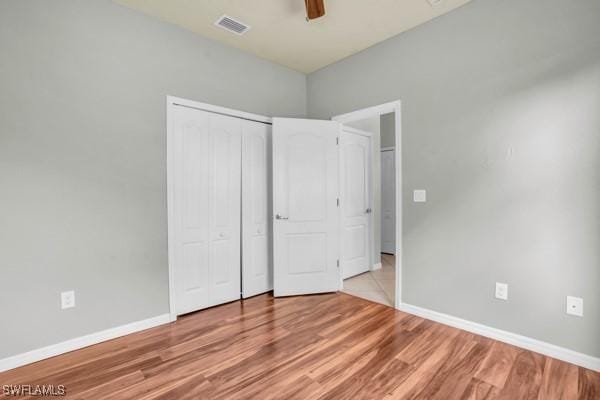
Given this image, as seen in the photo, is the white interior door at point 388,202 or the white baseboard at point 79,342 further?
the white interior door at point 388,202

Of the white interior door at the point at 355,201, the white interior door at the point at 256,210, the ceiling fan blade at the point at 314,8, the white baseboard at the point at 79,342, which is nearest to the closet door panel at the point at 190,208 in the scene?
the white baseboard at the point at 79,342

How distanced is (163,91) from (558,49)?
317 cm

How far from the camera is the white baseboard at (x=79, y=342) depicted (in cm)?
202

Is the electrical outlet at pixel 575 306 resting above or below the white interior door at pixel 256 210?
below

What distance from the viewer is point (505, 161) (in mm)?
2303

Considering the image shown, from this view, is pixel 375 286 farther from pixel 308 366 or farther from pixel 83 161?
pixel 83 161

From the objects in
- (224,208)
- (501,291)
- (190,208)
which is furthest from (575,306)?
(190,208)

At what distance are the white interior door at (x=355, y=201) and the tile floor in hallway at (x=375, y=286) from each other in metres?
0.14

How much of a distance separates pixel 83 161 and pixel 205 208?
1.08m

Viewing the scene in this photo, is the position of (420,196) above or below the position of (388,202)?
above

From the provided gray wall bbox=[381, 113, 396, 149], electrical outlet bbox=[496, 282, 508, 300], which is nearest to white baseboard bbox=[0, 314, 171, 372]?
electrical outlet bbox=[496, 282, 508, 300]

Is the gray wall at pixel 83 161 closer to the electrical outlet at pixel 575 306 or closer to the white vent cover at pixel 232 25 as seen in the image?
the white vent cover at pixel 232 25

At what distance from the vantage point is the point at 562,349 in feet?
6.81

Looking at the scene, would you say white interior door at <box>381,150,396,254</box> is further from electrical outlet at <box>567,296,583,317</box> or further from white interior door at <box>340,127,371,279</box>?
electrical outlet at <box>567,296,583,317</box>
